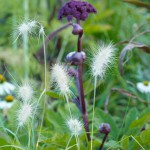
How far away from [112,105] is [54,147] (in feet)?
4.54

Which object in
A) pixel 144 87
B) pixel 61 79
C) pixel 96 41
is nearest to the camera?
pixel 61 79

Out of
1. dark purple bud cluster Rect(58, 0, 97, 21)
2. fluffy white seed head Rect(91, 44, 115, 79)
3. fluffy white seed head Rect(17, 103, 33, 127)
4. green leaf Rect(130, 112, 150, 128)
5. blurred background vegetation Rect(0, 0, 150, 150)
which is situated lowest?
blurred background vegetation Rect(0, 0, 150, 150)

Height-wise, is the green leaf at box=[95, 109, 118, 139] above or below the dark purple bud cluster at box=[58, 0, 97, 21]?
below

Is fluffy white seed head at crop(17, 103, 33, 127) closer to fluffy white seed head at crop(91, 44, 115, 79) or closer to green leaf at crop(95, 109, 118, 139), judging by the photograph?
fluffy white seed head at crop(91, 44, 115, 79)

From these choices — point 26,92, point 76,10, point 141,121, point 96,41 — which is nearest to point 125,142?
point 141,121

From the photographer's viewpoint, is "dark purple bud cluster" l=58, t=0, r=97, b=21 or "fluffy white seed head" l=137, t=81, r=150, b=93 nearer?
"dark purple bud cluster" l=58, t=0, r=97, b=21

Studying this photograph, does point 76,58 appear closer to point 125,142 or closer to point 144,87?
point 125,142

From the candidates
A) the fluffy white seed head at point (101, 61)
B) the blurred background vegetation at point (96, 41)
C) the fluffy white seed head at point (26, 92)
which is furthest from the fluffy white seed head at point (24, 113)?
the blurred background vegetation at point (96, 41)

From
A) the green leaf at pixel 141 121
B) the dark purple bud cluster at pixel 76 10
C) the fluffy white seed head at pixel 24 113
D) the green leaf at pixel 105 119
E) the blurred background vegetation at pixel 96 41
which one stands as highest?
the dark purple bud cluster at pixel 76 10

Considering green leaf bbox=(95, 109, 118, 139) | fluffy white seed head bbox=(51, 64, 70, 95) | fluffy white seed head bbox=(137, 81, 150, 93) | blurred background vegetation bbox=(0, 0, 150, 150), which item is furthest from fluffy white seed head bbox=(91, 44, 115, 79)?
fluffy white seed head bbox=(137, 81, 150, 93)

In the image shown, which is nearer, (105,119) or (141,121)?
(141,121)

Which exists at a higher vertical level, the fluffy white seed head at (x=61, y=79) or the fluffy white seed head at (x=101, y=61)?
the fluffy white seed head at (x=101, y=61)

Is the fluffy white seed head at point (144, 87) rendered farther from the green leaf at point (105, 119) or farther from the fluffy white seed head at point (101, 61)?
the fluffy white seed head at point (101, 61)

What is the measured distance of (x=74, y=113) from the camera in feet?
5.28
